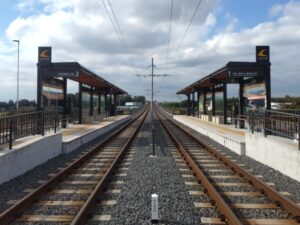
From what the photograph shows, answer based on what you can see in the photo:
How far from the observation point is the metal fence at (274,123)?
1088 cm

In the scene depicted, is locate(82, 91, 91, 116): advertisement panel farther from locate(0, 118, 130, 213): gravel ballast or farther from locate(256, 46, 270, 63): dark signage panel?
locate(0, 118, 130, 213): gravel ballast

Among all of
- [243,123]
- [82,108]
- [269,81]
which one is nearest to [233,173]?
[269,81]

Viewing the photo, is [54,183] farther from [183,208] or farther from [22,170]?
[183,208]

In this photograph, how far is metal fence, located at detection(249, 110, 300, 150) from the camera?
428 inches

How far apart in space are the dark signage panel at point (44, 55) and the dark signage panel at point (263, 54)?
11.3 metres

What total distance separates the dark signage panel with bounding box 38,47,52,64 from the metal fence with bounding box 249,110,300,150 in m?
11.5

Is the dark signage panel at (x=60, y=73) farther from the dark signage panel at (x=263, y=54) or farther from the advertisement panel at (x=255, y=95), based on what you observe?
the dark signage panel at (x=263, y=54)

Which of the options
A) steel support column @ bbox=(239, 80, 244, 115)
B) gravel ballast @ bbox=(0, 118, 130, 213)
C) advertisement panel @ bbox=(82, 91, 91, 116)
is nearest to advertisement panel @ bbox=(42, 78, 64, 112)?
advertisement panel @ bbox=(82, 91, 91, 116)

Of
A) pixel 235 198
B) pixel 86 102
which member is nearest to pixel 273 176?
pixel 235 198

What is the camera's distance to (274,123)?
12.3 metres

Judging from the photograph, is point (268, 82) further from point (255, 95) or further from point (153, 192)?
point (153, 192)

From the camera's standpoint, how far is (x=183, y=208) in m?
6.64

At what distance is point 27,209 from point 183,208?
2.82 metres

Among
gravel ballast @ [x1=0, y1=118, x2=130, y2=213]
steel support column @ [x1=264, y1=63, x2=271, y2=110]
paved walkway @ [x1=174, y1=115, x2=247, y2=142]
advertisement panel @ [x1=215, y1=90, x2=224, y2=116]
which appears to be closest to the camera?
gravel ballast @ [x1=0, y1=118, x2=130, y2=213]
